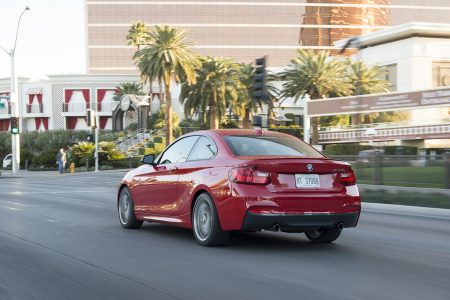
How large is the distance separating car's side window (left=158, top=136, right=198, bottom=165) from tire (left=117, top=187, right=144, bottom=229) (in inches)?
40.8

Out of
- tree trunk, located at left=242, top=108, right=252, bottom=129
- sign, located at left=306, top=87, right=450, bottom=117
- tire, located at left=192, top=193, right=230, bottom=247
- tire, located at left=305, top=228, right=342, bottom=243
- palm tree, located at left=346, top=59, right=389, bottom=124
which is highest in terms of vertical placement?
palm tree, located at left=346, top=59, right=389, bottom=124

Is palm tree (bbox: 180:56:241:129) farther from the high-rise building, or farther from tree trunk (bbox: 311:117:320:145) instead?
the high-rise building

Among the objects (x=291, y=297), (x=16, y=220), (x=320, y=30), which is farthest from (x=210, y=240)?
(x=320, y=30)

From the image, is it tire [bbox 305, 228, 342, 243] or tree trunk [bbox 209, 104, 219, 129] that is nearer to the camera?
tire [bbox 305, 228, 342, 243]

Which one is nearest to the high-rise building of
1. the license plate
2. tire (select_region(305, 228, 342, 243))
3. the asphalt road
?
the asphalt road

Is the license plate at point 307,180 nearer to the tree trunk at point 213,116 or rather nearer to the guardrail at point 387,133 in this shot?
the tree trunk at point 213,116

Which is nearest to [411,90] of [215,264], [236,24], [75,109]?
[75,109]

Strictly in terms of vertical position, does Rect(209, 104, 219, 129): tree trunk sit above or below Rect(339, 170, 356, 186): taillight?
above

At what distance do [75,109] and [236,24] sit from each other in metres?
46.1

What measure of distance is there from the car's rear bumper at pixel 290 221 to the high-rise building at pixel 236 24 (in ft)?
352

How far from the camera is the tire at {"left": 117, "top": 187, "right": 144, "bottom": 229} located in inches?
404

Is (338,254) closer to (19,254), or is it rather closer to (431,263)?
(431,263)

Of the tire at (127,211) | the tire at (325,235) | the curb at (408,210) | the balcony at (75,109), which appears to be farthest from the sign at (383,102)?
the tire at (325,235)

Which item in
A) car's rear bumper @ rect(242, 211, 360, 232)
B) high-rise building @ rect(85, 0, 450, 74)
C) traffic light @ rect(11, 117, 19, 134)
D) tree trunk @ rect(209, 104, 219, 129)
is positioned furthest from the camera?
high-rise building @ rect(85, 0, 450, 74)
